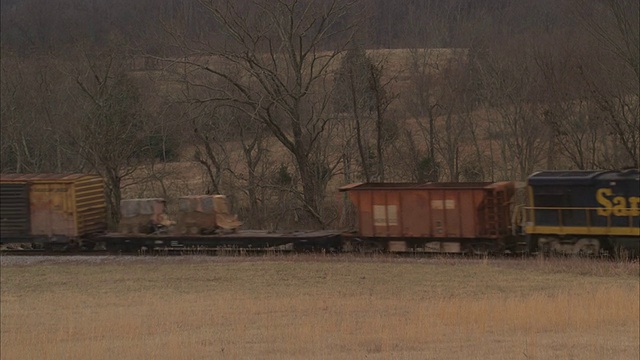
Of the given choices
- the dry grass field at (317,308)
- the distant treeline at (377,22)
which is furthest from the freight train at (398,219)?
the distant treeline at (377,22)

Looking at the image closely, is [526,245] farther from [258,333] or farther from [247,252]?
[258,333]

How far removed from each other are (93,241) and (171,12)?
1598 centimetres

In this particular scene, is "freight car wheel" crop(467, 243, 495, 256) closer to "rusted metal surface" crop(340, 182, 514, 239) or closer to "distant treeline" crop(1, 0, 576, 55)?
"rusted metal surface" crop(340, 182, 514, 239)

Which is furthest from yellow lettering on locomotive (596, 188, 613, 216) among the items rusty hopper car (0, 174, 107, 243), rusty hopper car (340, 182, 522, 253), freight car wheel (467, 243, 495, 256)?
rusty hopper car (0, 174, 107, 243)

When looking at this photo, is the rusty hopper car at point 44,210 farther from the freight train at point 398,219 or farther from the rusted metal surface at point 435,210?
the rusted metal surface at point 435,210

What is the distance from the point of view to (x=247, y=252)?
2667 cm

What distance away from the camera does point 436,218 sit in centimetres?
2452

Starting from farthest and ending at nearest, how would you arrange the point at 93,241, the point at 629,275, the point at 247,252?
the point at 93,241 < the point at 247,252 < the point at 629,275

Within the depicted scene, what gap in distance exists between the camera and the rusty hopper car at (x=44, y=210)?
28297mm

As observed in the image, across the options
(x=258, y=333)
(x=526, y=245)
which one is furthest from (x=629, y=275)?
(x=258, y=333)

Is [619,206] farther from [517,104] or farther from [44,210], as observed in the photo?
[44,210]

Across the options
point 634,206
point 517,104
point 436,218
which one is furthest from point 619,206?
point 517,104

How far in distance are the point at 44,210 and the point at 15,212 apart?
1.16 metres

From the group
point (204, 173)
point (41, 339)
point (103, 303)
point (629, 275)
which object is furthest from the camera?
point (204, 173)
